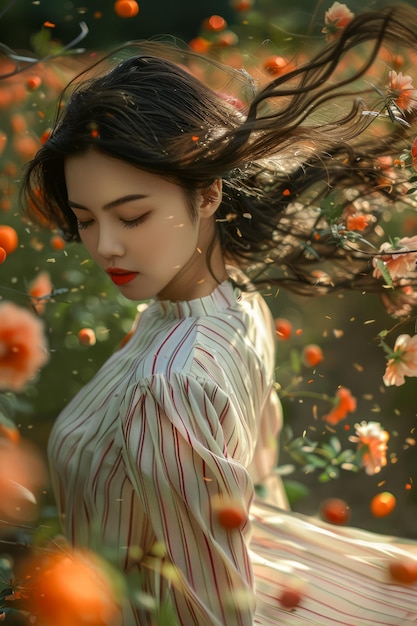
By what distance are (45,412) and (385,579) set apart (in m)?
0.62

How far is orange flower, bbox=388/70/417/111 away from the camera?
0.95 m

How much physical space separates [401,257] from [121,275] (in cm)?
36

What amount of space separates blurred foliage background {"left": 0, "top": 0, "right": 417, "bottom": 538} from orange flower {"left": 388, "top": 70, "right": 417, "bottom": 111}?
126mm

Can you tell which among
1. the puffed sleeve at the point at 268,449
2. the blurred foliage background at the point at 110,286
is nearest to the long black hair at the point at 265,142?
the blurred foliage background at the point at 110,286

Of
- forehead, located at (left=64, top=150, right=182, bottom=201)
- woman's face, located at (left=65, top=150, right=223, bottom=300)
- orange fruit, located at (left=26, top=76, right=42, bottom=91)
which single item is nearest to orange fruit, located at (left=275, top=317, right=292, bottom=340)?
woman's face, located at (left=65, top=150, right=223, bottom=300)

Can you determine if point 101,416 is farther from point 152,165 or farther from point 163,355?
point 152,165

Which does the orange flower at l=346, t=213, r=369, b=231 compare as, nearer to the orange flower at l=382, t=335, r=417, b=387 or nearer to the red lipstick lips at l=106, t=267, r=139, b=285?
the orange flower at l=382, t=335, r=417, b=387

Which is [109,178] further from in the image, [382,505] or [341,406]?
[341,406]

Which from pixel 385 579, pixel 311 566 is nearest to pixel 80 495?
pixel 311 566

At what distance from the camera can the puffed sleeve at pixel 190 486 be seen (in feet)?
2.92

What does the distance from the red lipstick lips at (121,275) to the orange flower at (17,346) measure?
4.3 inches

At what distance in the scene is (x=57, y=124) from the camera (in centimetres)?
97

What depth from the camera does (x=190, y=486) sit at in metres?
0.89

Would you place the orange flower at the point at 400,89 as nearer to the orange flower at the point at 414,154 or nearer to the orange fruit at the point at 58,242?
the orange flower at the point at 414,154
